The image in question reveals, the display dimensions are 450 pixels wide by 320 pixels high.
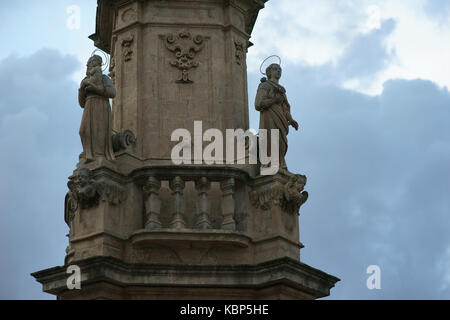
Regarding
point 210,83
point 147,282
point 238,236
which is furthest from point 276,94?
point 147,282

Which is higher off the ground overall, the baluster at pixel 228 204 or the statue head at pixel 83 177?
the statue head at pixel 83 177

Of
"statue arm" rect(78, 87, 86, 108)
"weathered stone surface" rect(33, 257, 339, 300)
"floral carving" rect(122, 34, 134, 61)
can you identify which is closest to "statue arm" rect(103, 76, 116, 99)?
"statue arm" rect(78, 87, 86, 108)

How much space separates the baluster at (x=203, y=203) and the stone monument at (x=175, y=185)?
0.08ft

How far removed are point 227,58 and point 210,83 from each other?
682 millimetres

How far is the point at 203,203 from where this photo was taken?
2155cm

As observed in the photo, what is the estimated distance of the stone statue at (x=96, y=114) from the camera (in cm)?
Result: 2181

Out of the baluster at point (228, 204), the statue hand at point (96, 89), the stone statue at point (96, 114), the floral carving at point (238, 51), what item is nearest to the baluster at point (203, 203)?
the baluster at point (228, 204)

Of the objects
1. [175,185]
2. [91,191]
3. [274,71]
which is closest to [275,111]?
[274,71]

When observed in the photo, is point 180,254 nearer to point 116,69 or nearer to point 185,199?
point 185,199

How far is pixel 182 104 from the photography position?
22734mm

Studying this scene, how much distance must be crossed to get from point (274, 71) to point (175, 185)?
10.7ft

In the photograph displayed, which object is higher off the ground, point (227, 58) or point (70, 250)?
point (227, 58)

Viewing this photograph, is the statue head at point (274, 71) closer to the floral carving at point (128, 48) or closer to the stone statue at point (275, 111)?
the stone statue at point (275, 111)
